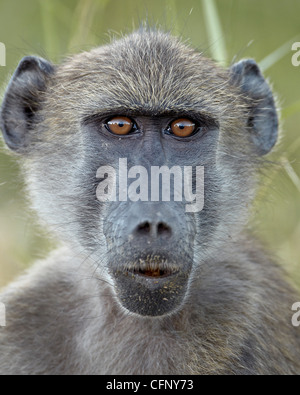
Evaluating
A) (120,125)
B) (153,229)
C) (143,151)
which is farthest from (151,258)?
(120,125)

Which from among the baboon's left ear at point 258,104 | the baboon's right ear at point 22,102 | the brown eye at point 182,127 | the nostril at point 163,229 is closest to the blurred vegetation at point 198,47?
the baboon's left ear at point 258,104

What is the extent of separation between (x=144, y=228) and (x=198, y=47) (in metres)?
2.36

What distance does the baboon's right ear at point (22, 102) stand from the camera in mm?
5047

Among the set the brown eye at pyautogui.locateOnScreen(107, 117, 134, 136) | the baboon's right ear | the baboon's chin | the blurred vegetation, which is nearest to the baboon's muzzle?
the baboon's chin

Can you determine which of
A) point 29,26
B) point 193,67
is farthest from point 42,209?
point 29,26

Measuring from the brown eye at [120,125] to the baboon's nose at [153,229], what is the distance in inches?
37.1

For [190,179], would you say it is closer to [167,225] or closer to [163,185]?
[163,185]

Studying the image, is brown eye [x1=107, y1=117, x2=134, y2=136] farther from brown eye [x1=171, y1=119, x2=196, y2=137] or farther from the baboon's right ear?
the baboon's right ear

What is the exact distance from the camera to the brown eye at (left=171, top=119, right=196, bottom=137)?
466 cm

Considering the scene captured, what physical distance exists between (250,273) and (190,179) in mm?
966

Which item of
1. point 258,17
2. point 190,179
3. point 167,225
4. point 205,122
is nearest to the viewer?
point 167,225

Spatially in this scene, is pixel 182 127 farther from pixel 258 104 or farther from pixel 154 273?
pixel 154 273

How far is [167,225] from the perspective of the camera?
152 inches

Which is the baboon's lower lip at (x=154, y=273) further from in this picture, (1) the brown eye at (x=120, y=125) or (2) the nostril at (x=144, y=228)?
(1) the brown eye at (x=120, y=125)
